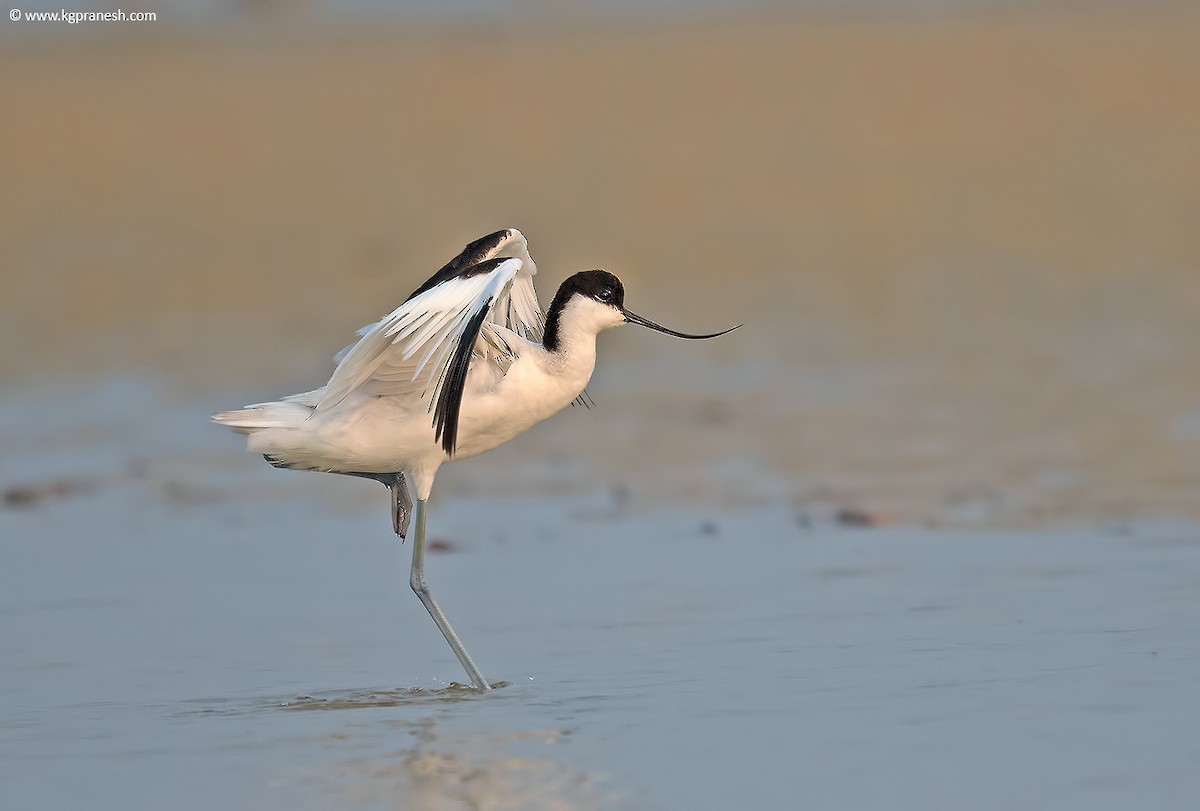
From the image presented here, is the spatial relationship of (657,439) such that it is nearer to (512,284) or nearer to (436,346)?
(512,284)

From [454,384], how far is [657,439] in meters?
4.03

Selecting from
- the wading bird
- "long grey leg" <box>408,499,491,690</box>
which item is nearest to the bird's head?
the wading bird

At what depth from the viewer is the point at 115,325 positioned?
15.0 metres

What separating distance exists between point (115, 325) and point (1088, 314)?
6658mm

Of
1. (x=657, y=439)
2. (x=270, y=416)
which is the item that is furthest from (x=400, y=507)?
(x=657, y=439)

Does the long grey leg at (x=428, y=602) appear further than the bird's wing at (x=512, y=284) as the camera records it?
No

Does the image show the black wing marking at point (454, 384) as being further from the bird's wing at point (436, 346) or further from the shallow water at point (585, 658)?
the shallow water at point (585, 658)

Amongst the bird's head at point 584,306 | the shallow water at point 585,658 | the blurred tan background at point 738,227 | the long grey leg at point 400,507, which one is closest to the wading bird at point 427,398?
the bird's head at point 584,306

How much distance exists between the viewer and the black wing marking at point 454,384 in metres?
7.05

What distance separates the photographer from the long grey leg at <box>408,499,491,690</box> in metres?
6.91

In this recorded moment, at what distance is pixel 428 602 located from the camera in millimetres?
7625

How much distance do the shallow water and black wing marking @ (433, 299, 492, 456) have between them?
2.55 ft

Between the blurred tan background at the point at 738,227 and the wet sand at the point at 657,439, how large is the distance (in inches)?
2.1

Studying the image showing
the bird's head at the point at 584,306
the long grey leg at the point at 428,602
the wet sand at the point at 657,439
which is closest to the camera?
the wet sand at the point at 657,439
